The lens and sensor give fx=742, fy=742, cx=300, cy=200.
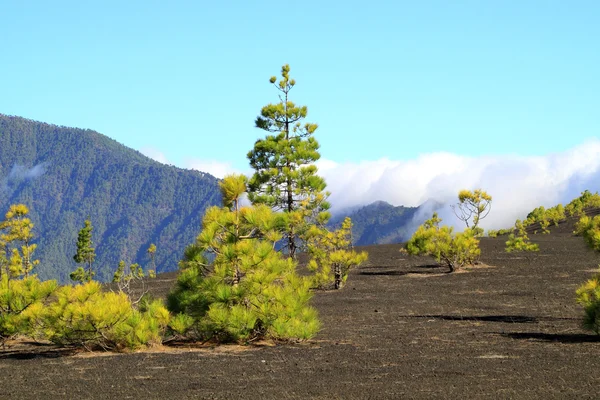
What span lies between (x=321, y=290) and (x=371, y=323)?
11489mm

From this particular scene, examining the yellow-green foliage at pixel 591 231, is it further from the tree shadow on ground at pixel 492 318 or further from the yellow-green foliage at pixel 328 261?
the yellow-green foliage at pixel 328 261

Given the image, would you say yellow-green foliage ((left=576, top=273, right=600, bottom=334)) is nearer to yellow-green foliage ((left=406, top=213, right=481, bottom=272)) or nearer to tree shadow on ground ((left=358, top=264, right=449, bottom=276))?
yellow-green foliage ((left=406, top=213, right=481, bottom=272))

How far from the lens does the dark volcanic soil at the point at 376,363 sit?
10078 millimetres

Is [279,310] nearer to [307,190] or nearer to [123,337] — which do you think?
[123,337]

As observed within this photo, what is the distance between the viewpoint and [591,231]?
16891mm

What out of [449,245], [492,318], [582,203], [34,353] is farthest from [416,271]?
[582,203]

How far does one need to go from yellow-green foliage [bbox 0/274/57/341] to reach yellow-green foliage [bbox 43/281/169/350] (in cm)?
42

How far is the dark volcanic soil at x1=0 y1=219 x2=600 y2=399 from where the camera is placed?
10.1 metres

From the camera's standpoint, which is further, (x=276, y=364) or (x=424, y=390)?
(x=276, y=364)

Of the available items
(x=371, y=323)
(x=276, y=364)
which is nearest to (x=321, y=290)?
(x=371, y=323)

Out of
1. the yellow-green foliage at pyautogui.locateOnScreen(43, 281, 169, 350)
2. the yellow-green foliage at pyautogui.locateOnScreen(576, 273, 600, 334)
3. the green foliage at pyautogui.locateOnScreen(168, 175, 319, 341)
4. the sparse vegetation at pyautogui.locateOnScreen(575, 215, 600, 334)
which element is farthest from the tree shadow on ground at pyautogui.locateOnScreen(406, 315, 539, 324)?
the yellow-green foliage at pyautogui.locateOnScreen(43, 281, 169, 350)

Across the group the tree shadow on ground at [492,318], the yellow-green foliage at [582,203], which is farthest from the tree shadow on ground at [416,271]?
the yellow-green foliage at [582,203]

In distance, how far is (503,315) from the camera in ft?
63.6

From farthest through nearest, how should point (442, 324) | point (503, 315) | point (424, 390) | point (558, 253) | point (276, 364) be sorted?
point (558, 253), point (503, 315), point (442, 324), point (276, 364), point (424, 390)
